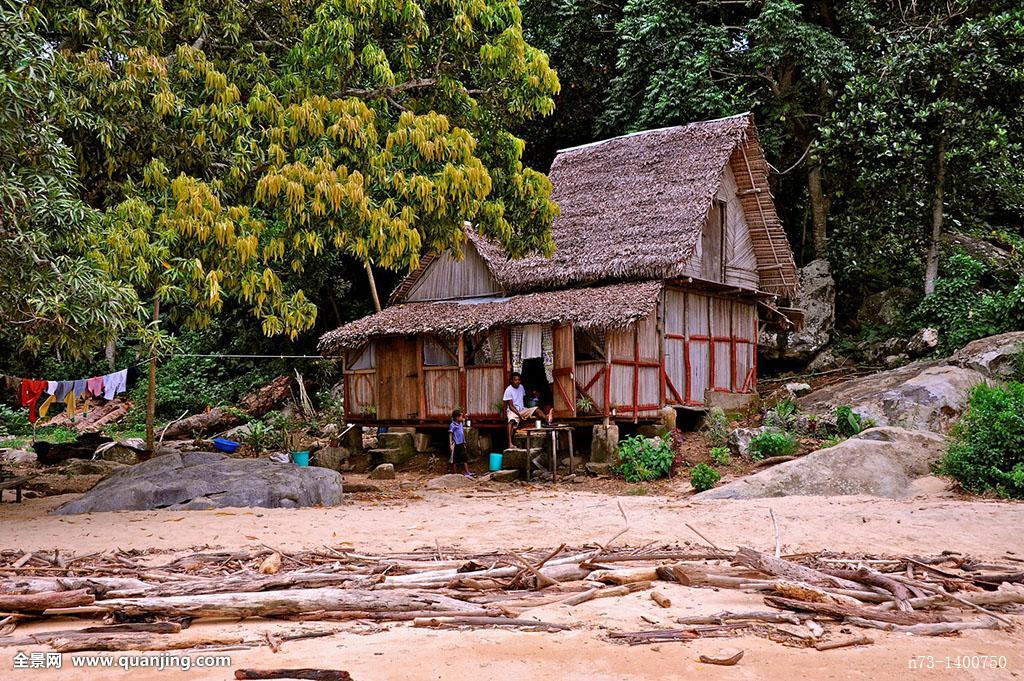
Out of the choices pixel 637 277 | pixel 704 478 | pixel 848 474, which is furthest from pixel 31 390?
pixel 848 474

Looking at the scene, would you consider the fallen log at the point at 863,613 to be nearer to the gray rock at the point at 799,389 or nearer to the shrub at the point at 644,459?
the shrub at the point at 644,459

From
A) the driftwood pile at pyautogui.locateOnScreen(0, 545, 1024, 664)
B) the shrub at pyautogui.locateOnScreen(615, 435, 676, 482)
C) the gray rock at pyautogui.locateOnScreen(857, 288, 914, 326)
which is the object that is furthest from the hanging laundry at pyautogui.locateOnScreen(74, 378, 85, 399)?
the gray rock at pyautogui.locateOnScreen(857, 288, 914, 326)

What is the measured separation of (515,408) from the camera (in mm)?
16484

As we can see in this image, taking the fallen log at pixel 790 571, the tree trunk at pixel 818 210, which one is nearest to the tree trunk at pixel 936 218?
the tree trunk at pixel 818 210

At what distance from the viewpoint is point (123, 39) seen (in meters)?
11.2

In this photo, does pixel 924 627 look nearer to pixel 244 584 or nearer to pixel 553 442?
pixel 244 584

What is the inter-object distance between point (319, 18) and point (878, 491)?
938 cm

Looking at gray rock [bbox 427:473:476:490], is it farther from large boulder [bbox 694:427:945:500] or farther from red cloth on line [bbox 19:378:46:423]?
red cloth on line [bbox 19:378:46:423]

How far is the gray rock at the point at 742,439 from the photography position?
14766 mm

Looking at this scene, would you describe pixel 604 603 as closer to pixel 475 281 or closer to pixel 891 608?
pixel 891 608

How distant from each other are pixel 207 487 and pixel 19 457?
1186 cm

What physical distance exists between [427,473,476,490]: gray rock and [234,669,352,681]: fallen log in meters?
10.7

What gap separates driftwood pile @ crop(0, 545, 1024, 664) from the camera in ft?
17.2

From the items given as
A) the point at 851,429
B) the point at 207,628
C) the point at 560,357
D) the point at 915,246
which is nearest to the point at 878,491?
the point at 851,429
